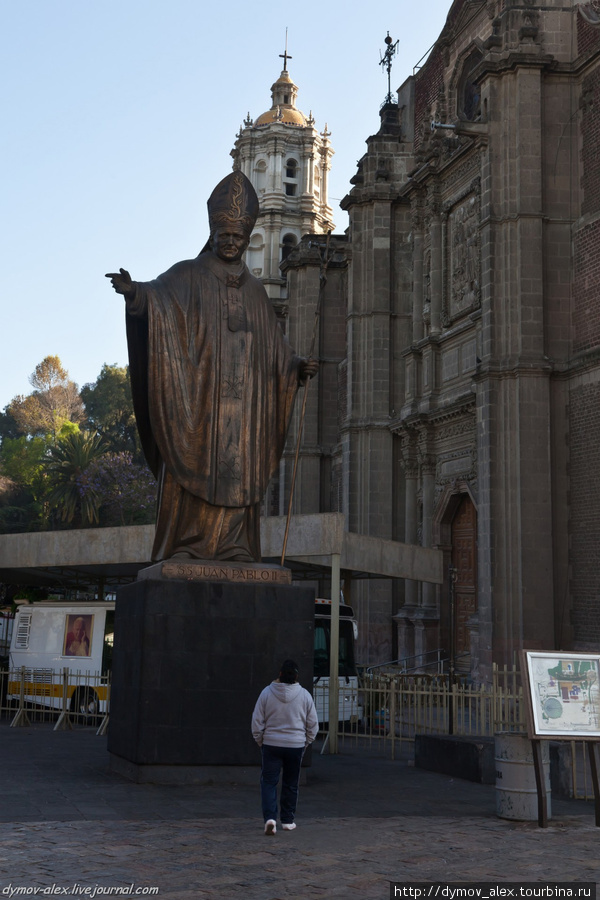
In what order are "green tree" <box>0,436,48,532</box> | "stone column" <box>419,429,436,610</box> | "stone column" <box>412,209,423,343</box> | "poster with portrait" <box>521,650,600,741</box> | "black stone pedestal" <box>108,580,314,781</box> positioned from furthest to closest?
"green tree" <box>0,436,48,532</box> < "stone column" <box>412,209,423,343</box> < "stone column" <box>419,429,436,610</box> < "black stone pedestal" <box>108,580,314,781</box> < "poster with portrait" <box>521,650,600,741</box>

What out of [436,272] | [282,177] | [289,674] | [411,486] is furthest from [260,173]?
[289,674]

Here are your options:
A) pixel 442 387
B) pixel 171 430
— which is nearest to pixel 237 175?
pixel 171 430

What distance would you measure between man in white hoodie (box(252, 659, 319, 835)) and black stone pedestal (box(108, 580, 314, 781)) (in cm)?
125

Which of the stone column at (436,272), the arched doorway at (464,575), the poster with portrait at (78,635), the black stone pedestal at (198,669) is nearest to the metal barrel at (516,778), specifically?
the black stone pedestal at (198,669)

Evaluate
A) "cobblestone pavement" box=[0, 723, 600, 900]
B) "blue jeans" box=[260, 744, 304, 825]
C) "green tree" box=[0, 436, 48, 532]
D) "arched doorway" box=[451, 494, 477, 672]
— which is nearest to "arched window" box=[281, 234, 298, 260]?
"green tree" box=[0, 436, 48, 532]

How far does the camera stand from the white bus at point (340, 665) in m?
17.5

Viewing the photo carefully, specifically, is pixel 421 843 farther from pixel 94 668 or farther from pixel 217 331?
pixel 94 668

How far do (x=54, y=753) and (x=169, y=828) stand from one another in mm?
5093

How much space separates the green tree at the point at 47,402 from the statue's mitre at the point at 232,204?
217 feet

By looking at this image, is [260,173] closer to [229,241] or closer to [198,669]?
[229,241]

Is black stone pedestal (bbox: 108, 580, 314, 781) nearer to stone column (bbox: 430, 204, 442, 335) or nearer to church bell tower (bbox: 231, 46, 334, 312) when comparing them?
stone column (bbox: 430, 204, 442, 335)

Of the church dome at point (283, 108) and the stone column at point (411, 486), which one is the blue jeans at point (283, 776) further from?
the church dome at point (283, 108)

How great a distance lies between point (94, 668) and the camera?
19781 mm

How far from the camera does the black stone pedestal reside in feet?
28.5
